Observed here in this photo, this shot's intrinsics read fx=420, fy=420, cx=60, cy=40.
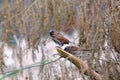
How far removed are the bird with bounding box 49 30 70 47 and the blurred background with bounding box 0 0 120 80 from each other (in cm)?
3

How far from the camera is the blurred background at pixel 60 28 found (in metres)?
2.77

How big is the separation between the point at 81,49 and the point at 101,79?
25cm

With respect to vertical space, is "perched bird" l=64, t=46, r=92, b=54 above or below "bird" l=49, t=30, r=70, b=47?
below

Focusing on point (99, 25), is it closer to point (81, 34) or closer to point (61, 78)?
point (81, 34)

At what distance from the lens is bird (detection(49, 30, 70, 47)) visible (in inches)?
111

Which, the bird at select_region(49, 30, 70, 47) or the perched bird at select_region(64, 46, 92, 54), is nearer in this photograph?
the bird at select_region(49, 30, 70, 47)

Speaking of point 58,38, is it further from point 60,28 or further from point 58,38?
point 60,28

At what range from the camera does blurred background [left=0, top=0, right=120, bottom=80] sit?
2.77 meters

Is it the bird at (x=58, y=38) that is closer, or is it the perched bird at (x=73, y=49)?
the bird at (x=58, y=38)

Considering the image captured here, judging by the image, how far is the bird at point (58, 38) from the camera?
2.83 metres

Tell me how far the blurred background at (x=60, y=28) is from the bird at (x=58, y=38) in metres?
0.03

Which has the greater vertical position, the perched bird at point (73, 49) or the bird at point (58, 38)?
the bird at point (58, 38)

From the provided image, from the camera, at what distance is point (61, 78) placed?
9.71ft

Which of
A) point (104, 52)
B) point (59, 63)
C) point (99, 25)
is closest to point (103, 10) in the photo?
point (99, 25)
